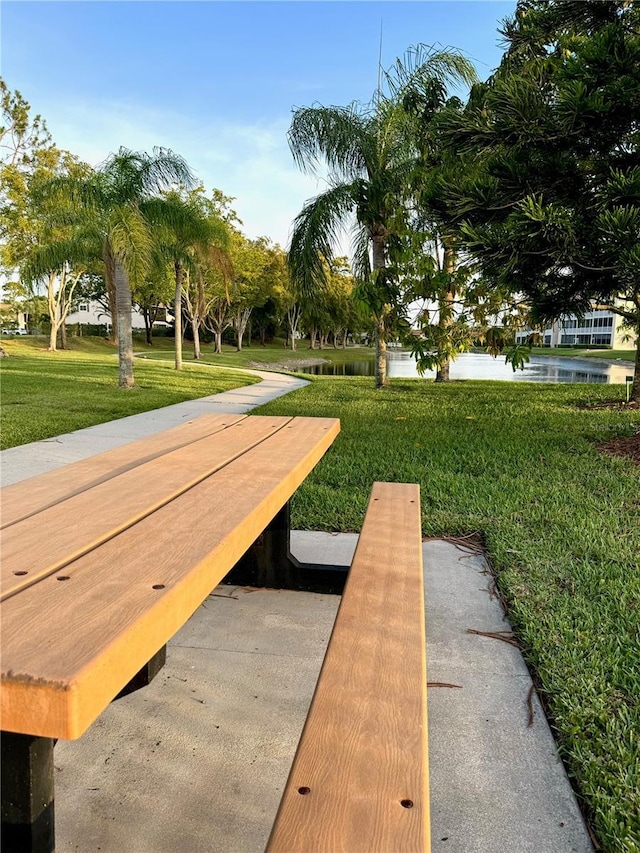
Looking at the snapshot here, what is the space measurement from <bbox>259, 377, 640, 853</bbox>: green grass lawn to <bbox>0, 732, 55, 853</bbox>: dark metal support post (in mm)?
1437

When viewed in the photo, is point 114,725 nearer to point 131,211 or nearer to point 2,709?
point 2,709

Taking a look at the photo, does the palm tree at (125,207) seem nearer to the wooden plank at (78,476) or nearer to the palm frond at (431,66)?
the palm frond at (431,66)

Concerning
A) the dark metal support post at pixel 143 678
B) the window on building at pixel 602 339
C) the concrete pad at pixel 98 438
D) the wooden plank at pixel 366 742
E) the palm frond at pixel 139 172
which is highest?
the palm frond at pixel 139 172

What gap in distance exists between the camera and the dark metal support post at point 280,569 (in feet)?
10.9

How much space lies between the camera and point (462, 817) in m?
1.75

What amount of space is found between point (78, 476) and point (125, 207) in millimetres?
11963

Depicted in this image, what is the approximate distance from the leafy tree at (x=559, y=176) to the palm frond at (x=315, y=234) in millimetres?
7529

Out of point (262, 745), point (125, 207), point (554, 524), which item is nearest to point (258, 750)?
point (262, 745)

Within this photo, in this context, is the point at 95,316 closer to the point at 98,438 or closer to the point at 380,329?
the point at 380,329

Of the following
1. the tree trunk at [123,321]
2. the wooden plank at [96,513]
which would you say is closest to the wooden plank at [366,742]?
the wooden plank at [96,513]

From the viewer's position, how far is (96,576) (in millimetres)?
1271

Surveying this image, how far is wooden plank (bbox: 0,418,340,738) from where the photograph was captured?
0.90 m

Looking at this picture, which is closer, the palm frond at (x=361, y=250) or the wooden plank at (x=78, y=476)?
the wooden plank at (x=78, y=476)

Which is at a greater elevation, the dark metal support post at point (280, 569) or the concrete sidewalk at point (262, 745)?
the dark metal support post at point (280, 569)
